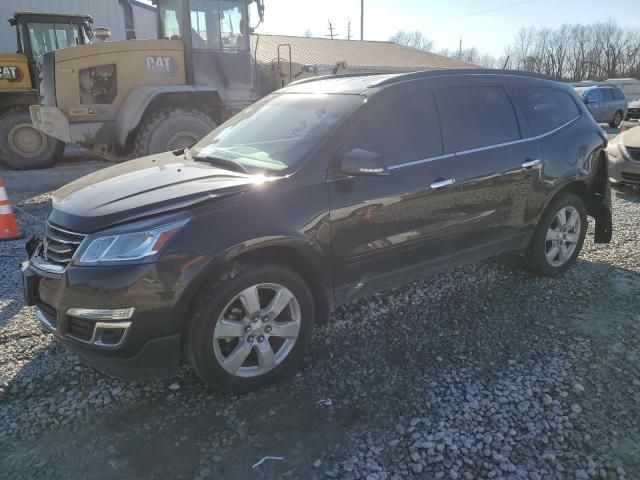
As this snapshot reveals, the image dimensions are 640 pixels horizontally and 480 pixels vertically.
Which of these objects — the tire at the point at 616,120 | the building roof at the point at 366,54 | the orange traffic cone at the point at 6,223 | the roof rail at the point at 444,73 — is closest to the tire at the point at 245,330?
the roof rail at the point at 444,73

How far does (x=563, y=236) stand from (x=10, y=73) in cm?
1149

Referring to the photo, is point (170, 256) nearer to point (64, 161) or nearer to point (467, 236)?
point (467, 236)

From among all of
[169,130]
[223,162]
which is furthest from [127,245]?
[169,130]

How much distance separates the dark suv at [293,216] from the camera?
2613 mm

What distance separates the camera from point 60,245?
Answer: 284 centimetres

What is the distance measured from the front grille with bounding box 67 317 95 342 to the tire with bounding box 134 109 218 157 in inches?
246

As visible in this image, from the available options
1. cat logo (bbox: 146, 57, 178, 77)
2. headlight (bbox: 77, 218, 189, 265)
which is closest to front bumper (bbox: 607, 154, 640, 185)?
cat logo (bbox: 146, 57, 178, 77)

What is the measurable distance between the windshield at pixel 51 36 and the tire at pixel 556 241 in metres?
10.8

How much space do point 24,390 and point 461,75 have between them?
3.76m

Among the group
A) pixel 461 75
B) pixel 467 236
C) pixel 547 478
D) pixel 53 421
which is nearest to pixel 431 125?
pixel 461 75

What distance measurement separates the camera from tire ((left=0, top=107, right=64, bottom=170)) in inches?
428

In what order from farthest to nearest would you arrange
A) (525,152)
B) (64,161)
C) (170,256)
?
1. (64,161)
2. (525,152)
3. (170,256)

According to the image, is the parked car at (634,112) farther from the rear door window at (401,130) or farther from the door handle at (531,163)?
the rear door window at (401,130)

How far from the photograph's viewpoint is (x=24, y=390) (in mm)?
2980
